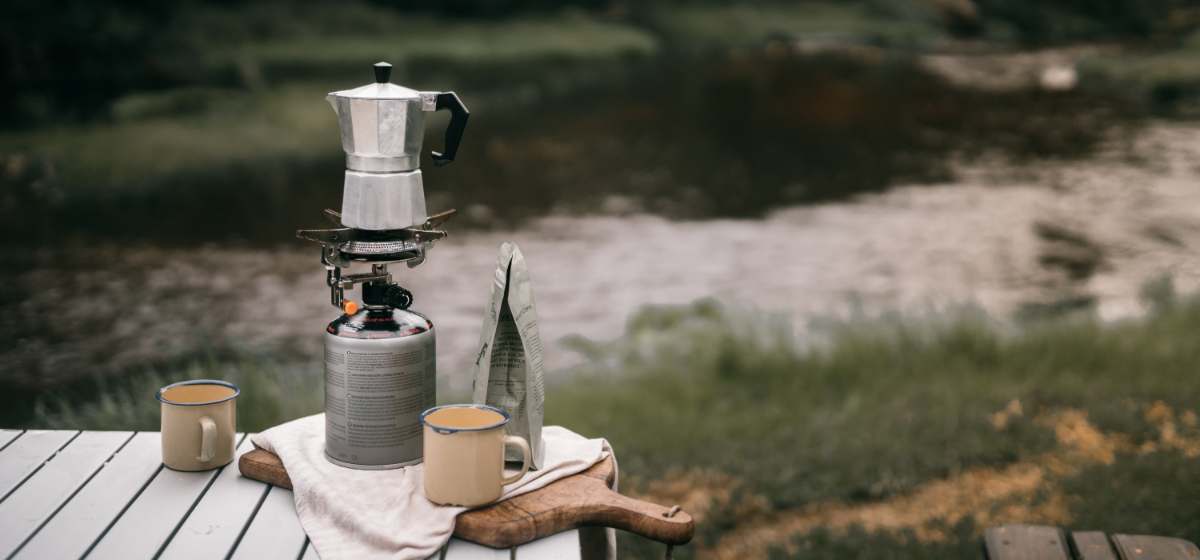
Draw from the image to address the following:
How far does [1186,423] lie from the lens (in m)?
3.61

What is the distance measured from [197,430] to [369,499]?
0.93 feet

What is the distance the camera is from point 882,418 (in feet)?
12.2

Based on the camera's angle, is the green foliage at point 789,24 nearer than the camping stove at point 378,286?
No

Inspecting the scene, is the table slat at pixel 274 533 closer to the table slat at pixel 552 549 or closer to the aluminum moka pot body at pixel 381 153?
the table slat at pixel 552 549

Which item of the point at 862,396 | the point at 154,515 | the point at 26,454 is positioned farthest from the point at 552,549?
the point at 862,396

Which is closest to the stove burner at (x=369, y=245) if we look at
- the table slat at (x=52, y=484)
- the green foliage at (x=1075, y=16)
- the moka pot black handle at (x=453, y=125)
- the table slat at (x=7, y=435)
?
the moka pot black handle at (x=453, y=125)

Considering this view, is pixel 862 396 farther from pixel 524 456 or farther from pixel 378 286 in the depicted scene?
pixel 378 286

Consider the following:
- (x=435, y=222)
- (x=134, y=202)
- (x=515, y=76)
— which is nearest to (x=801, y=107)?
(x=515, y=76)

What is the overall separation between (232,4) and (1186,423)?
29.7 ft

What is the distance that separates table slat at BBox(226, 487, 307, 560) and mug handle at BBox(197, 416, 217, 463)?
4.1 inches

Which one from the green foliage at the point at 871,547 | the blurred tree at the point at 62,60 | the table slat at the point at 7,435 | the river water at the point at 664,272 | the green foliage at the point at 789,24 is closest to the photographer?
the table slat at the point at 7,435

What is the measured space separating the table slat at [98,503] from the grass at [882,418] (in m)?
1.57

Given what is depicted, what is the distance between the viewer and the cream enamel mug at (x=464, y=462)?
132 centimetres

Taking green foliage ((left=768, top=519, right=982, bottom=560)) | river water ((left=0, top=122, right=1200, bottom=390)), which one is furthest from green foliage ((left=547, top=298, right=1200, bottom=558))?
river water ((left=0, top=122, right=1200, bottom=390))
